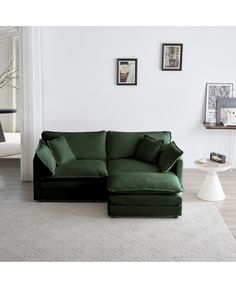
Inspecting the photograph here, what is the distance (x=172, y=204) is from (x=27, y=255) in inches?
66.7

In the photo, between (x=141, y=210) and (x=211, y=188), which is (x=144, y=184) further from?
(x=211, y=188)

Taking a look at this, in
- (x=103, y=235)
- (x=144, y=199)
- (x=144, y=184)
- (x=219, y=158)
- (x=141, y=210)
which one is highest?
(x=219, y=158)

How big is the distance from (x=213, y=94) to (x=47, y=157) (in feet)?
9.59

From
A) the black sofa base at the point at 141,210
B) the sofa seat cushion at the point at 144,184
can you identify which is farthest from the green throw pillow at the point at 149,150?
the black sofa base at the point at 141,210

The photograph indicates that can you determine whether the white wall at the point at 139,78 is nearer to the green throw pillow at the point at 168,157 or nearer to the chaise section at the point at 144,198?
the green throw pillow at the point at 168,157

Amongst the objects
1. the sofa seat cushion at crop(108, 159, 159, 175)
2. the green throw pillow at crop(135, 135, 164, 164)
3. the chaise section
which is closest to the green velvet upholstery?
the sofa seat cushion at crop(108, 159, 159, 175)

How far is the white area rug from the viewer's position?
3.62 meters

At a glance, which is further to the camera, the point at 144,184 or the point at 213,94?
the point at 213,94

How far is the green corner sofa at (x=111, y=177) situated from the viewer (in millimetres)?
4484

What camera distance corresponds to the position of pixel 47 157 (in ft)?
16.4

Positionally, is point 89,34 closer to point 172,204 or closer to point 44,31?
point 44,31

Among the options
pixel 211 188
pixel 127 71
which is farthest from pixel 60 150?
pixel 211 188

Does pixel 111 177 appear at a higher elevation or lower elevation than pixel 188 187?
higher

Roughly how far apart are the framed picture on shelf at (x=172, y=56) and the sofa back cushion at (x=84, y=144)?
1.59 metres
